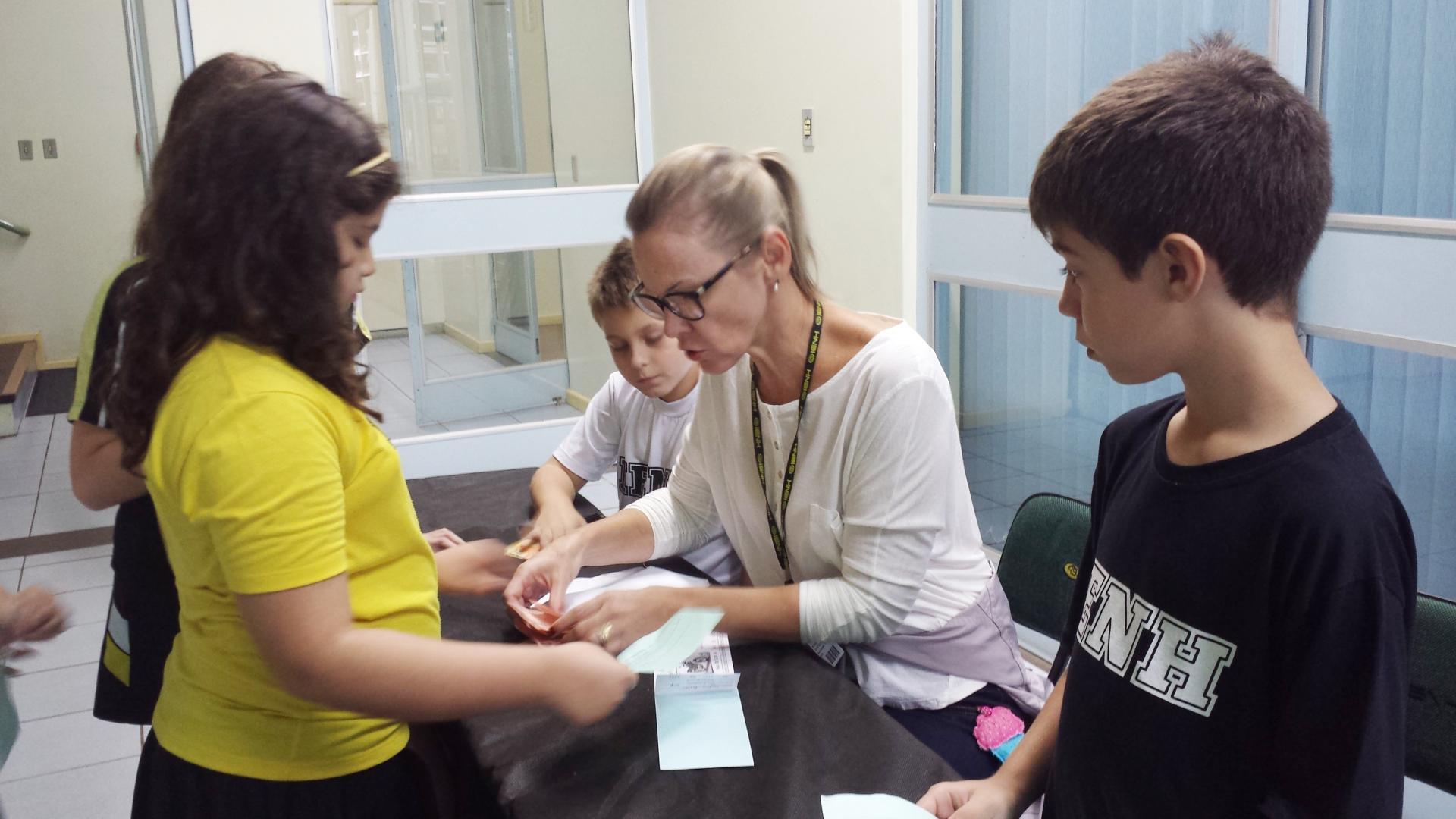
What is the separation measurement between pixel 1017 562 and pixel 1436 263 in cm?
120

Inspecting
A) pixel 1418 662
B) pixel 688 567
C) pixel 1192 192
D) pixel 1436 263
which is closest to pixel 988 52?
pixel 1436 263

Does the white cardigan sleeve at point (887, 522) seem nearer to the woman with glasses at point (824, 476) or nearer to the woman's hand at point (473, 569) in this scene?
the woman with glasses at point (824, 476)

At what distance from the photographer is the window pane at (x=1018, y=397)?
3482 millimetres

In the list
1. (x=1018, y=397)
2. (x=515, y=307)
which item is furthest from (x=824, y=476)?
(x=515, y=307)

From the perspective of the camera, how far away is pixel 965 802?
3.59ft

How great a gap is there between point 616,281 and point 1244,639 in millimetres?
1461

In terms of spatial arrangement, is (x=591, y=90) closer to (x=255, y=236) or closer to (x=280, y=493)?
(x=255, y=236)

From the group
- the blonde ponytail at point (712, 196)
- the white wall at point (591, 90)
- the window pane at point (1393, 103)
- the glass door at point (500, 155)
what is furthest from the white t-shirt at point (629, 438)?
the white wall at point (591, 90)

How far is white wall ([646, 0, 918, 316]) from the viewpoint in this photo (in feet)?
13.1

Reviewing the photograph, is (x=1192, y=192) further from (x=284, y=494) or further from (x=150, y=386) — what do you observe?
(x=150, y=386)

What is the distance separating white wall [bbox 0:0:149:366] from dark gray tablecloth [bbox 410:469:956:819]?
7903mm

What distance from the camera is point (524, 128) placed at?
5.06 meters

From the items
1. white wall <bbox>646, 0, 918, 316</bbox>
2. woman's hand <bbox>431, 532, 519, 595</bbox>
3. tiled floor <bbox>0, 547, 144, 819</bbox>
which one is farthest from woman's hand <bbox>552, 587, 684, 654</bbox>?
white wall <bbox>646, 0, 918, 316</bbox>

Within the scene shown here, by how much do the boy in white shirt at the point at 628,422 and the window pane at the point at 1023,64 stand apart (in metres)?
1.53
